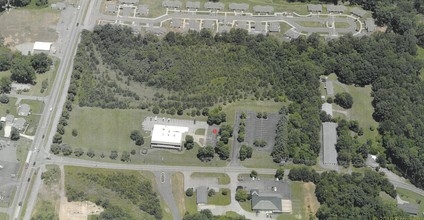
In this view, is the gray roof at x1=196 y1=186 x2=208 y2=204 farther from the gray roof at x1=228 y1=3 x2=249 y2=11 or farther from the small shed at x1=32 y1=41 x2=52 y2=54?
the gray roof at x1=228 y1=3 x2=249 y2=11

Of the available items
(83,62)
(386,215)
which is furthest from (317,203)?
(83,62)

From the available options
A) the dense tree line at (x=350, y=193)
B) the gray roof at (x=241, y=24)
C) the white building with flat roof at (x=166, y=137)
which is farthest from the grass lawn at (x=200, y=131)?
the gray roof at (x=241, y=24)

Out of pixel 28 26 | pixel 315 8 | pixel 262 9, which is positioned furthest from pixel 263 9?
pixel 28 26

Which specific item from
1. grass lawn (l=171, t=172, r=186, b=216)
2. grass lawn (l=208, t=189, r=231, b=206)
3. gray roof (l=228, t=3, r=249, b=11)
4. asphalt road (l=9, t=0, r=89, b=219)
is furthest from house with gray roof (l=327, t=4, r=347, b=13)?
grass lawn (l=171, t=172, r=186, b=216)

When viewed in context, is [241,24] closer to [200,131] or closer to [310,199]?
[200,131]

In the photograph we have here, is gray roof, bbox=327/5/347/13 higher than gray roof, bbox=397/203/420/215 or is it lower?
higher

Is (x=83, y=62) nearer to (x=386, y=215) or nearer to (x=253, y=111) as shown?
(x=253, y=111)
